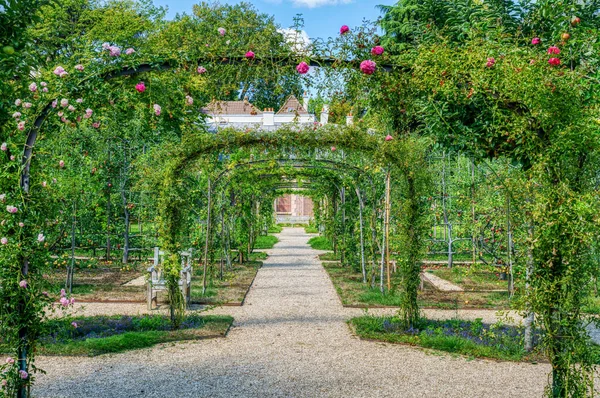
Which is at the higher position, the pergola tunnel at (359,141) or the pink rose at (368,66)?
the pink rose at (368,66)

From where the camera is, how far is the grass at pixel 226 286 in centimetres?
802

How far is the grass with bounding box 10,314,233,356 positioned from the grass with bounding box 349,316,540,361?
5.34ft

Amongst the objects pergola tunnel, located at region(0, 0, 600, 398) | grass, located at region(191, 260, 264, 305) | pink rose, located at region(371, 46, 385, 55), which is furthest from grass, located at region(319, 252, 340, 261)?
pink rose, located at region(371, 46, 385, 55)

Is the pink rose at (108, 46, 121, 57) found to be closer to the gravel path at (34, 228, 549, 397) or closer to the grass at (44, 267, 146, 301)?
the gravel path at (34, 228, 549, 397)

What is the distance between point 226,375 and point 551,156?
2.91m

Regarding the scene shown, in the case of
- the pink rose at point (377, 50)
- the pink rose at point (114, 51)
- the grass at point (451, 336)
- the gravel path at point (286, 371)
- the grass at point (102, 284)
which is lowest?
the gravel path at point (286, 371)

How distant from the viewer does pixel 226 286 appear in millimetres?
9500

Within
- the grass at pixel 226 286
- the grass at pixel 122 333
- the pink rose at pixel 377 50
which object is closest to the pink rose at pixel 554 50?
the pink rose at pixel 377 50

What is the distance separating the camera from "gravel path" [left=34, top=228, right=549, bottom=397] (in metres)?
4.11

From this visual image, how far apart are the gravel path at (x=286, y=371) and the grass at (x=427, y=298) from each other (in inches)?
59.3

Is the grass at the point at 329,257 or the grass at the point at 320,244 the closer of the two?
the grass at the point at 329,257

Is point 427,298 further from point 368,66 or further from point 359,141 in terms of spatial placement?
point 368,66

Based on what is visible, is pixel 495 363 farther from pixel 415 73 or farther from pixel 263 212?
pixel 263 212

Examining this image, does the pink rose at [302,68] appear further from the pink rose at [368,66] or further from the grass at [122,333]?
the grass at [122,333]
